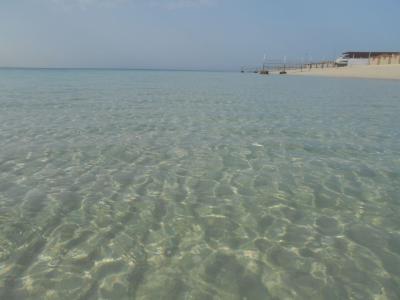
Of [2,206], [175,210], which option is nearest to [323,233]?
[175,210]

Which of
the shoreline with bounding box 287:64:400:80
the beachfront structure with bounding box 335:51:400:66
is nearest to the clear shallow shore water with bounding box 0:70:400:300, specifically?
the shoreline with bounding box 287:64:400:80

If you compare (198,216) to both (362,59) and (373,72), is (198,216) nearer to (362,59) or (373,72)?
(373,72)

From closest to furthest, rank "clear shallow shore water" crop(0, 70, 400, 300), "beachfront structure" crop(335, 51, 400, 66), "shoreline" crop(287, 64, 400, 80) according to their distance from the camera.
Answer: "clear shallow shore water" crop(0, 70, 400, 300)
"shoreline" crop(287, 64, 400, 80)
"beachfront structure" crop(335, 51, 400, 66)

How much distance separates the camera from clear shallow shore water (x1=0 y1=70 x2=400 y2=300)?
13.8ft

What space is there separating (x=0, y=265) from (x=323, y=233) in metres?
4.59

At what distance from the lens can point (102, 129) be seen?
1306 cm

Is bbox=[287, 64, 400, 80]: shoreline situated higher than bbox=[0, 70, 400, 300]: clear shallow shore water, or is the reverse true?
bbox=[0, 70, 400, 300]: clear shallow shore water

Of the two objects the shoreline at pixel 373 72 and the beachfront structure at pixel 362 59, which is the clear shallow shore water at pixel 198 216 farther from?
the beachfront structure at pixel 362 59

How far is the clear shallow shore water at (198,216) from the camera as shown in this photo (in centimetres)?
421

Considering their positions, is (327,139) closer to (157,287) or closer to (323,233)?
(323,233)

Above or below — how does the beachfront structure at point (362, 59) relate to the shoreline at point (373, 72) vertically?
above

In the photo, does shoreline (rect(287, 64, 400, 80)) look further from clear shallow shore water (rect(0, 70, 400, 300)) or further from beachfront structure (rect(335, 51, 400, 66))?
clear shallow shore water (rect(0, 70, 400, 300))

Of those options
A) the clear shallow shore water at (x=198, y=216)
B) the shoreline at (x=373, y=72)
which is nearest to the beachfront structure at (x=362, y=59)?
the shoreline at (x=373, y=72)

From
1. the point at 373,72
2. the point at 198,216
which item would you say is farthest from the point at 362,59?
the point at 198,216
